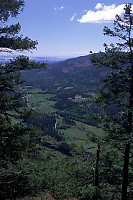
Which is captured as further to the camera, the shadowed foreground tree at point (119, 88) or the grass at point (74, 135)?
the grass at point (74, 135)

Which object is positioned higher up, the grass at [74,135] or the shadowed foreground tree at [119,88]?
the shadowed foreground tree at [119,88]

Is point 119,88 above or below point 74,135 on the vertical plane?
above

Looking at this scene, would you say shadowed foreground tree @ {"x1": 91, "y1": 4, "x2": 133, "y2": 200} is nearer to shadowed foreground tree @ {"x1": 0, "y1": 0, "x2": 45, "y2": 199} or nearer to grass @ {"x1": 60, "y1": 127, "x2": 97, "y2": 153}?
shadowed foreground tree @ {"x1": 0, "y1": 0, "x2": 45, "y2": 199}

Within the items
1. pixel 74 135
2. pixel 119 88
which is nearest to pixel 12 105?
pixel 119 88

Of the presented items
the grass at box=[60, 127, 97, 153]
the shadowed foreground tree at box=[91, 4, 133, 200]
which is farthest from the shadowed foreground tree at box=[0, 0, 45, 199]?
the grass at box=[60, 127, 97, 153]

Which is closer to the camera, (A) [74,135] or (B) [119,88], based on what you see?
(B) [119,88]

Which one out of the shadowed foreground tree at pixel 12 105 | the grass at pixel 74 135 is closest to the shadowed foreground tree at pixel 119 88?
the shadowed foreground tree at pixel 12 105

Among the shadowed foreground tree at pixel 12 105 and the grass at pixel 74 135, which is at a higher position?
the shadowed foreground tree at pixel 12 105

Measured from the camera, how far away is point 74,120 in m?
177

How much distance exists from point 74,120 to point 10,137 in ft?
547

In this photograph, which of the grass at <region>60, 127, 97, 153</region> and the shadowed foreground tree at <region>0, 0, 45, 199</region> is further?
the grass at <region>60, 127, 97, 153</region>

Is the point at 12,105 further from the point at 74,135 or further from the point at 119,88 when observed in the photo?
the point at 74,135

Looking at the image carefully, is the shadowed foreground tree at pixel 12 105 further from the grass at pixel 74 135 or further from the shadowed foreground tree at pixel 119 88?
the grass at pixel 74 135

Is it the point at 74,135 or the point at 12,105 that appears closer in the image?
the point at 12,105
